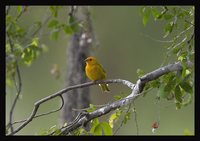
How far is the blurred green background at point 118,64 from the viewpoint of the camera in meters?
12.8

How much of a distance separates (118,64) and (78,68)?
20.6 ft

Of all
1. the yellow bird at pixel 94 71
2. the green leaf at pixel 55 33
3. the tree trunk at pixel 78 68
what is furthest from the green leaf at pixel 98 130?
the tree trunk at pixel 78 68

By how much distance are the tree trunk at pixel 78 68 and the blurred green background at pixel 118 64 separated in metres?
3.91

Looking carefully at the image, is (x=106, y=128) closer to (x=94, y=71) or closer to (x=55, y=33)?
(x=94, y=71)

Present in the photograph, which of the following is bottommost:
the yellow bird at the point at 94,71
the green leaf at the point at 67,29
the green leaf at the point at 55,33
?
the yellow bird at the point at 94,71

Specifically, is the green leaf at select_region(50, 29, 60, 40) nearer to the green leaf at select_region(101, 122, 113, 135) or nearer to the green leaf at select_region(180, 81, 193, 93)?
the green leaf at select_region(101, 122, 113, 135)

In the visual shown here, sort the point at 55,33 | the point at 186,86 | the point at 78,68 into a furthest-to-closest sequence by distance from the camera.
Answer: the point at 78,68 → the point at 55,33 → the point at 186,86

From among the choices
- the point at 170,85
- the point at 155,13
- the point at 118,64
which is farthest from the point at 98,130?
the point at 118,64

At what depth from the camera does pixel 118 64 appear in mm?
14352

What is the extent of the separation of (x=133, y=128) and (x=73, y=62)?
469 cm

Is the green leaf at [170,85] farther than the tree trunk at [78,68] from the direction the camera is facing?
No

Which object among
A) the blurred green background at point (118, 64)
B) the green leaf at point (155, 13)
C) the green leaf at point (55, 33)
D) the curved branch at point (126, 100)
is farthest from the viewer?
the blurred green background at point (118, 64)

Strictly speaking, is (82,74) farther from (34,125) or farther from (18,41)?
(34,125)

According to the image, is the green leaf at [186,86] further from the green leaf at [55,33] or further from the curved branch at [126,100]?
the green leaf at [55,33]
